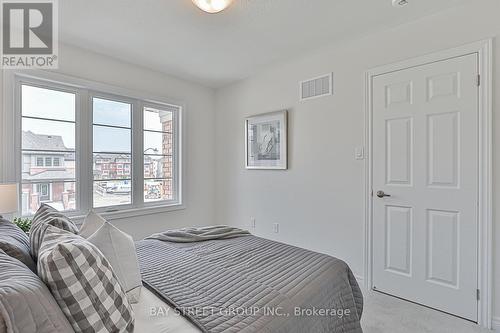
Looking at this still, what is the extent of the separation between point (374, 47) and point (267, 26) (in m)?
1.05

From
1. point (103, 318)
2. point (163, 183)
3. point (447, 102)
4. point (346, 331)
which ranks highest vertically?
point (447, 102)

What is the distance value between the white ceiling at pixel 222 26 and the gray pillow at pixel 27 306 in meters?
2.02

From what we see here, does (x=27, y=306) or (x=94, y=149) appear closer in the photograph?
(x=27, y=306)

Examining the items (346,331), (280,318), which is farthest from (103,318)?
(346,331)

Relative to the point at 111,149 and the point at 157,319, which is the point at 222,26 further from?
the point at 157,319

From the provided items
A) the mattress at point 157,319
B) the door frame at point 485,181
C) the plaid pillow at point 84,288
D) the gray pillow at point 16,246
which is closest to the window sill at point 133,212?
the gray pillow at point 16,246

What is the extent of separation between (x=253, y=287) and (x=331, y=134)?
2.04 metres

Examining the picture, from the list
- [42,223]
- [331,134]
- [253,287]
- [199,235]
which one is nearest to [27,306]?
[42,223]

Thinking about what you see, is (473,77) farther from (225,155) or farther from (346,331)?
(225,155)

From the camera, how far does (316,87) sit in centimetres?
299

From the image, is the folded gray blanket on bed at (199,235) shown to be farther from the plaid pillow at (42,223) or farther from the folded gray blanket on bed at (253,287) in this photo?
the plaid pillow at (42,223)

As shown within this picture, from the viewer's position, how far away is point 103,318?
85 cm

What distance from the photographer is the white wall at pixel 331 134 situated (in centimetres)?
213

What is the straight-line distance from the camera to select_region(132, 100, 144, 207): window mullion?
133 inches
